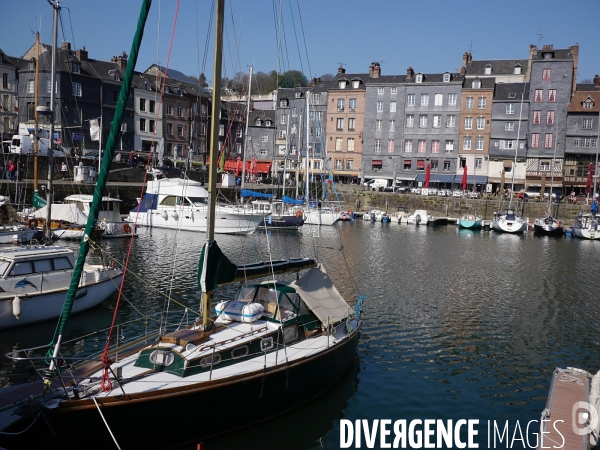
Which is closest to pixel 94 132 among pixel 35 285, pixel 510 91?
pixel 35 285

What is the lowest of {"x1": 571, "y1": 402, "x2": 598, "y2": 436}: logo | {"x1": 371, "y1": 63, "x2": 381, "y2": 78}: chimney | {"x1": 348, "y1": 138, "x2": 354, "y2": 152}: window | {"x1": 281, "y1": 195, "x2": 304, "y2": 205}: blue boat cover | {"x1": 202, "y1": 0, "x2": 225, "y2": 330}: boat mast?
{"x1": 571, "y1": 402, "x2": 598, "y2": 436}: logo

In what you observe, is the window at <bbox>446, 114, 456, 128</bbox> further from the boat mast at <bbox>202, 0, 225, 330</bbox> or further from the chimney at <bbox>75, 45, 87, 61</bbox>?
the boat mast at <bbox>202, 0, 225, 330</bbox>

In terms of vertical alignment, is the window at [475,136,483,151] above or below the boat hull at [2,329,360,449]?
above

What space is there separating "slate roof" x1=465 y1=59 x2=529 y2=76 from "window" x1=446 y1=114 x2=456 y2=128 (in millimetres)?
12281

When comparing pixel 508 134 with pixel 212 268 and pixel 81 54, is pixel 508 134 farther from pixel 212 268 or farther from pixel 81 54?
pixel 212 268

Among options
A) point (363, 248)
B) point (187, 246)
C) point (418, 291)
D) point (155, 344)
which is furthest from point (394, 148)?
point (155, 344)

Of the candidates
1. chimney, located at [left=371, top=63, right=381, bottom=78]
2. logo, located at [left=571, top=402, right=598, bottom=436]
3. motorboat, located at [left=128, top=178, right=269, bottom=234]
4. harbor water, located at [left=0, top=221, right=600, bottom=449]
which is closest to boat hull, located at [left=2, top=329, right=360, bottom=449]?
harbor water, located at [left=0, top=221, right=600, bottom=449]

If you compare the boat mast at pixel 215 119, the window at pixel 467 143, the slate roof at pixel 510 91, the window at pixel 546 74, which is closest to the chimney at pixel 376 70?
the window at pixel 467 143

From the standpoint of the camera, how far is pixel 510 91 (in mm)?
80312

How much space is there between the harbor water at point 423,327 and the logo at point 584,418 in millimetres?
1773

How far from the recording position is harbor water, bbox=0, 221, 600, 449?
51.6 feet

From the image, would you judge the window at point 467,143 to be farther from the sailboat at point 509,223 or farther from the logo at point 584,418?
the logo at point 584,418

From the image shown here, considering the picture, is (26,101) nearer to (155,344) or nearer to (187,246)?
(187,246)

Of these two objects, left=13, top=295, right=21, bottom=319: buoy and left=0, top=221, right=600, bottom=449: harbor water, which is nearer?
left=0, top=221, right=600, bottom=449: harbor water
